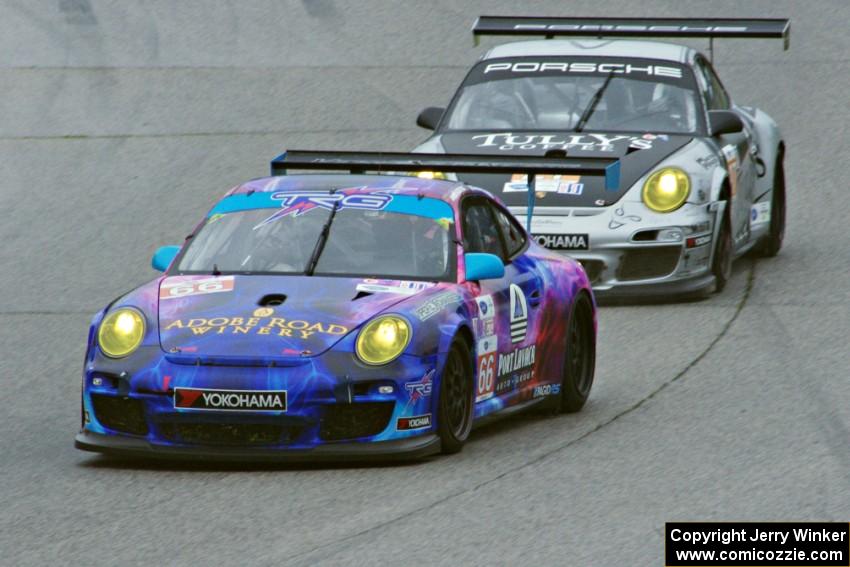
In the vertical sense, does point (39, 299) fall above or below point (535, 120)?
below

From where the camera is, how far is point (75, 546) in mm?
6941

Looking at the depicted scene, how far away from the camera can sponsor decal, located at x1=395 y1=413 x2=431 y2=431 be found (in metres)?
8.26

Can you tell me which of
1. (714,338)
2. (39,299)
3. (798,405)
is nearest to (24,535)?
(798,405)

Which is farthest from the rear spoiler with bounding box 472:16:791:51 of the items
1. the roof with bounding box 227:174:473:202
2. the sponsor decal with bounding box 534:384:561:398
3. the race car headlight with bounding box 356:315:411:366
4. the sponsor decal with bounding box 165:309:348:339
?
the sponsor decal with bounding box 165:309:348:339

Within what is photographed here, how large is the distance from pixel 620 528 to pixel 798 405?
9.20 feet

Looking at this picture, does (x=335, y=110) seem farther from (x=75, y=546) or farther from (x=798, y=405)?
(x=75, y=546)

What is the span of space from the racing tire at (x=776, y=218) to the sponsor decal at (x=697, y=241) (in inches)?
79.1

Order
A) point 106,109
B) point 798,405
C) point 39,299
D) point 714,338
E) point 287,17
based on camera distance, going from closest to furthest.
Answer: point 798,405 < point 714,338 < point 39,299 < point 106,109 < point 287,17

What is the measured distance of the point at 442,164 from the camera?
10.8 metres

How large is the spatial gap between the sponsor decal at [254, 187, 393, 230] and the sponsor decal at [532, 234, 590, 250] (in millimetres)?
3533

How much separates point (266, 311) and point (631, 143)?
560 centimetres

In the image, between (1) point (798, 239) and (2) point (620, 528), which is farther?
(1) point (798, 239)

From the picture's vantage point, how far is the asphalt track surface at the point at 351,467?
7.21m

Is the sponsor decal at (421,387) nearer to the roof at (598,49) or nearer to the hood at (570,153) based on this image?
the hood at (570,153)
